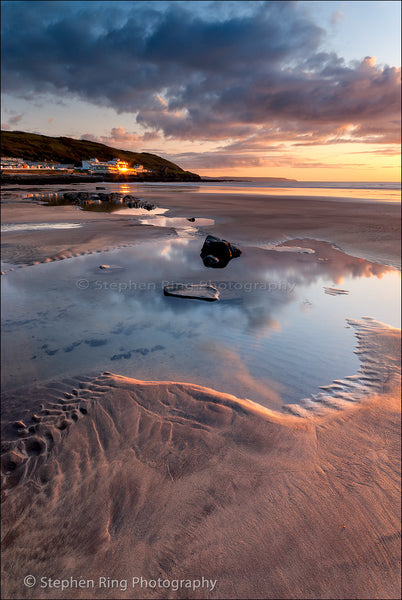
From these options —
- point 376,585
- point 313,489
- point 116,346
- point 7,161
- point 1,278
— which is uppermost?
point 7,161

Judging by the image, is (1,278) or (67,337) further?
(1,278)

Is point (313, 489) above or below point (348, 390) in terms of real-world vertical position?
below

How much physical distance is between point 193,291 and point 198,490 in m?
5.43

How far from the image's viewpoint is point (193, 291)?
7.61 meters

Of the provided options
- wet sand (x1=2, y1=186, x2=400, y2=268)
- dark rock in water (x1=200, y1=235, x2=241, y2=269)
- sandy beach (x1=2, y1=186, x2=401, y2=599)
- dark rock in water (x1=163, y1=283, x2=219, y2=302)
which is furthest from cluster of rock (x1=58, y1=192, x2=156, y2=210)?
sandy beach (x1=2, y1=186, x2=401, y2=599)

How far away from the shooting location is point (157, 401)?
3.60 m

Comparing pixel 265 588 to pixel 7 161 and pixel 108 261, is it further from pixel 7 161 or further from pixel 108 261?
pixel 7 161

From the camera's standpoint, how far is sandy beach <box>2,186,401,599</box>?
6.73 feet

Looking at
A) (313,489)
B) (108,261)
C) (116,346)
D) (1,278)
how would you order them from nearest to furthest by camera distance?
(313,489) → (116,346) → (1,278) → (108,261)

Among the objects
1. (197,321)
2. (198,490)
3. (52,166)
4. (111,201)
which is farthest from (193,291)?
(52,166)

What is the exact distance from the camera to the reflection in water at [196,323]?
14.4 feet

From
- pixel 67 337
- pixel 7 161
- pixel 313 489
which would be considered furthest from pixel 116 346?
pixel 7 161

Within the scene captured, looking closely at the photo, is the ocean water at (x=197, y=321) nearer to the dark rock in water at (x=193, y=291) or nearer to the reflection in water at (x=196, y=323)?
the reflection in water at (x=196, y=323)

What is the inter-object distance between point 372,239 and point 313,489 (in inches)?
611
